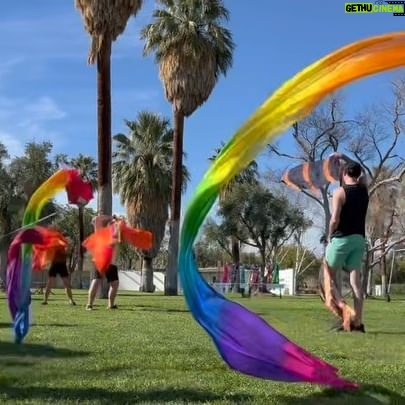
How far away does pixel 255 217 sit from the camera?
170 ft

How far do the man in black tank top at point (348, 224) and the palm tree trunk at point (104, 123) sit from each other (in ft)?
52.3

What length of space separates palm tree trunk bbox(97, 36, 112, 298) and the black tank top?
15977 millimetres

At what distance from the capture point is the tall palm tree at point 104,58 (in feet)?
71.8

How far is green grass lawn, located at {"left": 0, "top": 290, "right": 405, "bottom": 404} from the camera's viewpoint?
5.05 metres

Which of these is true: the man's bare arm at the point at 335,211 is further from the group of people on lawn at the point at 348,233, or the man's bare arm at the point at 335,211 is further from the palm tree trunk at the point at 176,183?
the palm tree trunk at the point at 176,183

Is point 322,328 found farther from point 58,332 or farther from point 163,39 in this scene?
point 163,39

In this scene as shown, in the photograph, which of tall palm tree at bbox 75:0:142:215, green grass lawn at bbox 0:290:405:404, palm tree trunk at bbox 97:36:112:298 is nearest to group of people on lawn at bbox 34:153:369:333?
green grass lawn at bbox 0:290:405:404

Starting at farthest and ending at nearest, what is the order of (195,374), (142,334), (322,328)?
(142,334), (322,328), (195,374)

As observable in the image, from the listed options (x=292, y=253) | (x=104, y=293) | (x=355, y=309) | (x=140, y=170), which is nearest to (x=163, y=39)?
(x=140, y=170)

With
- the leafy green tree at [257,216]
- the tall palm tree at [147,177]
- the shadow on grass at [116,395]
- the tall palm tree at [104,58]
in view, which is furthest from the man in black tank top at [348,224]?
the leafy green tree at [257,216]

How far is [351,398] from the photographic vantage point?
4.95 metres

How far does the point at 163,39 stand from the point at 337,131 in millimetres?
8328

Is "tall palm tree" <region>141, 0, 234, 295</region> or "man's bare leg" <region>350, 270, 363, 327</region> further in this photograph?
"tall palm tree" <region>141, 0, 234, 295</region>

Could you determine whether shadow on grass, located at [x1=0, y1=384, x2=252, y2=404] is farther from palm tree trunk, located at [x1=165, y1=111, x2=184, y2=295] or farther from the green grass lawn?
palm tree trunk, located at [x1=165, y1=111, x2=184, y2=295]
